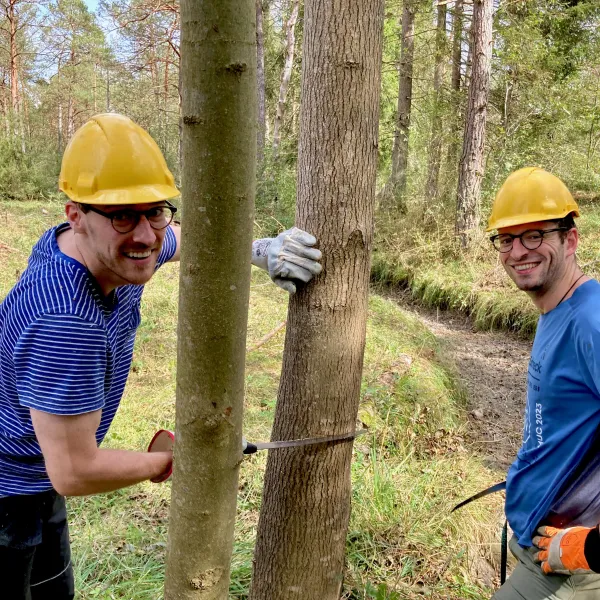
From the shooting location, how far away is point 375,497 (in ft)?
9.95

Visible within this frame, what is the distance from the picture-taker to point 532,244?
198 centimetres

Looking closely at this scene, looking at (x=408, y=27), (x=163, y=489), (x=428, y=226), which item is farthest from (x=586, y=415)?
(x=408, y=27)

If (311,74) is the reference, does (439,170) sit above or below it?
above

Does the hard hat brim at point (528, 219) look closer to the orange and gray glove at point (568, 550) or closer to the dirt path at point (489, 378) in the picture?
the orange and gray glove at point (568, 550)

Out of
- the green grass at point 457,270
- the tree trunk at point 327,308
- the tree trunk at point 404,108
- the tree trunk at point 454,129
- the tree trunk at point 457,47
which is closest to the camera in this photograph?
the tree trunk at point 327,308

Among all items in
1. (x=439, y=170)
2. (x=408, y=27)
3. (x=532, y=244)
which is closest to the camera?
(x=532, y=244)

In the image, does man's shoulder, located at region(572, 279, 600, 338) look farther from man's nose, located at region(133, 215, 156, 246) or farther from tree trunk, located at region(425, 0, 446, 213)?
tree trunk, located at region(425, 0, 446, 213)

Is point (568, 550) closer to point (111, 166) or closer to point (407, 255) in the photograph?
point (111, 166)

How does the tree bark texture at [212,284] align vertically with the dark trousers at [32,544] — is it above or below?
above

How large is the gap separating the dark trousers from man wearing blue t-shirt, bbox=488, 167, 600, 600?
164cm

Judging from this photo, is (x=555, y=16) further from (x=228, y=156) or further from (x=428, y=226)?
(x=228, y=156)

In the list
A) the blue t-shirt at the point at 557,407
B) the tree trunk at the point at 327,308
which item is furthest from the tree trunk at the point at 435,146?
the tree trunk at the point at 327,308

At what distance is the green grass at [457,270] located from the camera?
7.41 m

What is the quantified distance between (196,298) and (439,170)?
33.7 feet
